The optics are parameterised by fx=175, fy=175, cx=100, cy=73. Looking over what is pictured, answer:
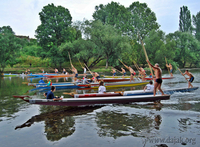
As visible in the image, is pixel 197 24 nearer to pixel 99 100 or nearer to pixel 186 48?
pixel 186 48

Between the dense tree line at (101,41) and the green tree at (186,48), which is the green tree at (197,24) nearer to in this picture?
the dense tree line at (101,41)

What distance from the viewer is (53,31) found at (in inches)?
1737

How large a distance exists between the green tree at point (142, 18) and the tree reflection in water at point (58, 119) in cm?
4808

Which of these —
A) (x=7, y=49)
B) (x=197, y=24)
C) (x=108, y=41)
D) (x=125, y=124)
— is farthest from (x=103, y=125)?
(x=197, y=24)

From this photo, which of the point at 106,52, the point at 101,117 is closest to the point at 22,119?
the point at 101,117

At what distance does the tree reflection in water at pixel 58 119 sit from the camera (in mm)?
6429

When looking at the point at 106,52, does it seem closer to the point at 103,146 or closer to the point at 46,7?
the point at 46,7

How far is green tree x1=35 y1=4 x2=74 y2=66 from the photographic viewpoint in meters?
43.0

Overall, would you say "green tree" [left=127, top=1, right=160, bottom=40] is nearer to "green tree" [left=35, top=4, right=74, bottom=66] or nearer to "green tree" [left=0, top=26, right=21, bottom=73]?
"green tree" [left=35, top=4, right=74, bottom=66]

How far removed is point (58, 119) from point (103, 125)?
218cm

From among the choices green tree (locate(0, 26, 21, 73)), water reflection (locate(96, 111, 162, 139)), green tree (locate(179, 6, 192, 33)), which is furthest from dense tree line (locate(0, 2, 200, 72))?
water reflection (locate(96, 111, 162, 139))

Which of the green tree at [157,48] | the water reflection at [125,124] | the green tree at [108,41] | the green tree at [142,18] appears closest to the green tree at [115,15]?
the green tree at [142,18]

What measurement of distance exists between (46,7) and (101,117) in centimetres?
4204

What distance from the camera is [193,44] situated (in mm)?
51250
